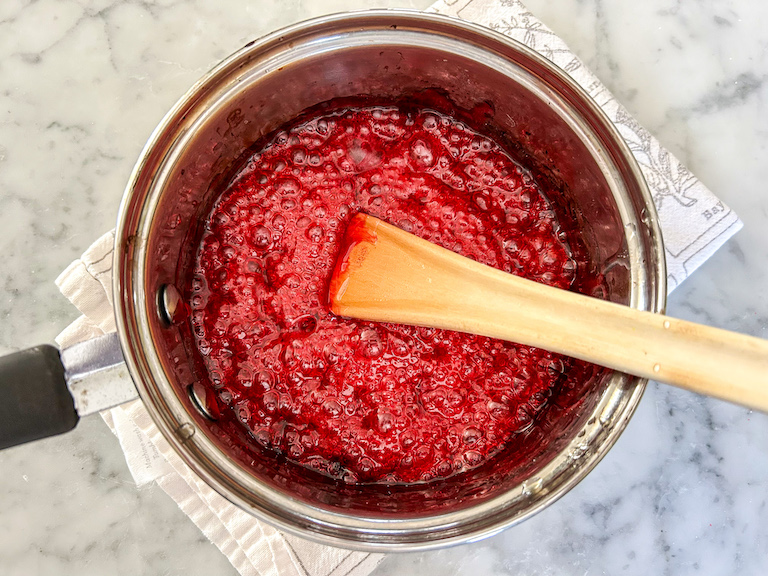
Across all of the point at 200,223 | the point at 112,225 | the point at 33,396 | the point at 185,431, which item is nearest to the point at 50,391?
the point at 33,396

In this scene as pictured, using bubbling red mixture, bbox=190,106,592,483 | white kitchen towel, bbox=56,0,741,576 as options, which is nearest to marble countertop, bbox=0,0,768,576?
white kitchen towel, bbox=56,0,741,576

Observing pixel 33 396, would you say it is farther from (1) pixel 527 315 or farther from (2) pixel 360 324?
(1) pixel 527 315

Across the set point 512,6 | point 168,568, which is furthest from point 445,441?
point 512,6

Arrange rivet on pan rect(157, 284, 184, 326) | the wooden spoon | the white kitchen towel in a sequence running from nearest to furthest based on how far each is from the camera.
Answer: the wooden spoon, rivet on pan rect(157, 284, 184, 326), the white kitchen towel

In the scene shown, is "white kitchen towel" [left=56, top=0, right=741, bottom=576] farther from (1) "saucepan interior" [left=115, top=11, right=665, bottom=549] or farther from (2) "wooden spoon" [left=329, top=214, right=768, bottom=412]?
(2) "wooden spoon" [left=329, top=214, right=768, bottom=412]

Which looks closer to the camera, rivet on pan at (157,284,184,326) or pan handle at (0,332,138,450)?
pan handle at (0,332,138,450)

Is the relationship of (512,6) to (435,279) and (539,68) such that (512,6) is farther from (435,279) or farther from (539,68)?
(435,279)
